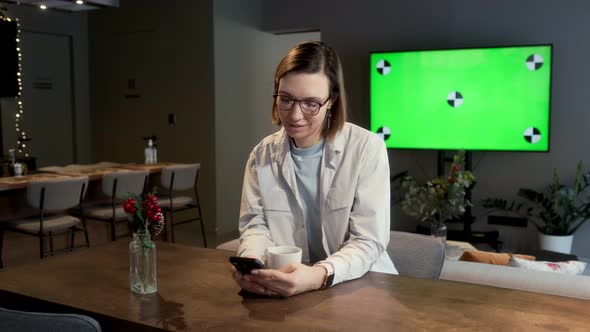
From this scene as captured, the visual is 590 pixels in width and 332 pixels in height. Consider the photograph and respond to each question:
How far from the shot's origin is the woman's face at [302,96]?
5.07 feet

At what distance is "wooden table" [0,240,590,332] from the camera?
3.60ft

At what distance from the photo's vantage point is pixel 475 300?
124 centimetres

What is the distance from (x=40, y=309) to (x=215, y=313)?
43 centimetres

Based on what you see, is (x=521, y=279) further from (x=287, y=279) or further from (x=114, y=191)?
(x=114, y=191)

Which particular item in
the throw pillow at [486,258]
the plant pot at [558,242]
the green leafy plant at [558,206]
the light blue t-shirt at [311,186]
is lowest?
the plant pot at [558,242]

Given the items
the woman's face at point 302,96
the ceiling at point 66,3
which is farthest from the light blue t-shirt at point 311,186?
the ceiling at point 66,3

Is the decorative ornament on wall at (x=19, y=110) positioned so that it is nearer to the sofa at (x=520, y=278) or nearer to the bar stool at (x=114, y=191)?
the bar stool at (x=114, y=191)

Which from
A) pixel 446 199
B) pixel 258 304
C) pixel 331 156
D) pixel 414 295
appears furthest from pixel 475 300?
pixel 446 199

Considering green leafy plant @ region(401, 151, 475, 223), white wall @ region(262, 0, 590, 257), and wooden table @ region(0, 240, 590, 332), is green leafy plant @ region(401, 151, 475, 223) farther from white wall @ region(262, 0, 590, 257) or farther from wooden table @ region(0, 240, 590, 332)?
wooden table @ region(0, 240, 590, 332)

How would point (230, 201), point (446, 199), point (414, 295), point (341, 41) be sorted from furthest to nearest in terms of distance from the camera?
point (230, 201) < point (341, 41) < point (446, 199) < point (414, 295)

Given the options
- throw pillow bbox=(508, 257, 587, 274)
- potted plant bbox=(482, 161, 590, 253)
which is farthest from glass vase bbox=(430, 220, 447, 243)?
potted plant bbox=(482, 161, 590, 253)

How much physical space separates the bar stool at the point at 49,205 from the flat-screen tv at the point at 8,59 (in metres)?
2.48

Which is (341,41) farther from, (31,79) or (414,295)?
(414,295)

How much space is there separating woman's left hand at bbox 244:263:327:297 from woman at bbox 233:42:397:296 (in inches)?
5.3
